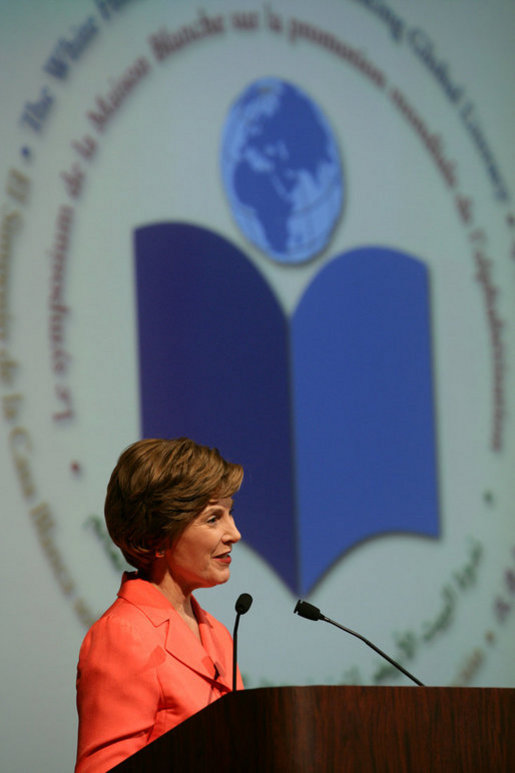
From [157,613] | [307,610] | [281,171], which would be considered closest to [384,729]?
[307,610]

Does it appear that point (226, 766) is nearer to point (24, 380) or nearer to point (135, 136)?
point (24, 380)

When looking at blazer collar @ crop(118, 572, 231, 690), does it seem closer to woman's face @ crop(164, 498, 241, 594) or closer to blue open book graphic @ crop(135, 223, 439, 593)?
woman's face @ crop(164, 498, 241, 594)

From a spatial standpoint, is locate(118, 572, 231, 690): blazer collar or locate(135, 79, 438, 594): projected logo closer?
locate(118, 572, 231, 690): blazer collar

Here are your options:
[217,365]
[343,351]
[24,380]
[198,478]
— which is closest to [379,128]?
[343,351]

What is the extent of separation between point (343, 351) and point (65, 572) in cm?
117

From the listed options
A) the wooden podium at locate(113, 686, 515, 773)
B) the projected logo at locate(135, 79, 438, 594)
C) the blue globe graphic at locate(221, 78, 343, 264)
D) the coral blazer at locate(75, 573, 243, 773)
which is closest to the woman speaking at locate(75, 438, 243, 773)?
the coral blazer at locate(75, 573, 243, 773)

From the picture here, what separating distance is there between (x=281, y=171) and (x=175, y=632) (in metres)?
1.84

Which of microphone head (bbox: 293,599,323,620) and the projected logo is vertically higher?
the projected logo

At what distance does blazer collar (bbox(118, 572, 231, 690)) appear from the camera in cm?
175

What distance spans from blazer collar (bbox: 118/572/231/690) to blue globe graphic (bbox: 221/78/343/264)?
157cm

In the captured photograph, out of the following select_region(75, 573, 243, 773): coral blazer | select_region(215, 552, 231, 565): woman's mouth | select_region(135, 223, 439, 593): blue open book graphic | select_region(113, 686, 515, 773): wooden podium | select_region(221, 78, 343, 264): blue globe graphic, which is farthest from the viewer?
select_region(221, 78, 343, 264): blue globe graphic

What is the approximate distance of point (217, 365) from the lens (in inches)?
120

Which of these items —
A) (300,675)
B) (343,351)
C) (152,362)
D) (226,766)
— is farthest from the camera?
(343,351)

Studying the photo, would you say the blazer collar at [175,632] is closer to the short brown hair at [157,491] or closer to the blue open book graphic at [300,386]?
the short brown hair at [157,491]
